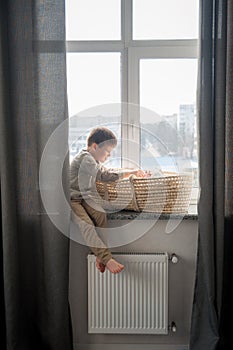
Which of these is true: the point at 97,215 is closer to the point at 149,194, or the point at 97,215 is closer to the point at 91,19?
the point at 149,194

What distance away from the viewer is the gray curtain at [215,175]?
220 cm

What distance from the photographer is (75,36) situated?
2.56 metres

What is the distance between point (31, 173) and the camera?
233 cm

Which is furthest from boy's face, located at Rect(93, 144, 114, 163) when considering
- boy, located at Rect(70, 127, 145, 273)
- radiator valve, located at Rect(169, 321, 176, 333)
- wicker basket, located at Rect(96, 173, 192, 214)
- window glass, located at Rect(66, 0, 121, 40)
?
radiator valve, located at Rect(169, 321, 176, 333)

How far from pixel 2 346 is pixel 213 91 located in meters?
1.71

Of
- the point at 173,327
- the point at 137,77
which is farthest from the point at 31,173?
the point at 173,327

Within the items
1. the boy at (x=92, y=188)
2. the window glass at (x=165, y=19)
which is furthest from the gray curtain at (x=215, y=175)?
the boy at (x=92, y=188)

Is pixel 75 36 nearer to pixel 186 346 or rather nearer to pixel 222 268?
pixel 222 268

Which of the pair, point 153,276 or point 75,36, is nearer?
point 153,276

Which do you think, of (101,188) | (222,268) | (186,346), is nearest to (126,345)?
(186,346)

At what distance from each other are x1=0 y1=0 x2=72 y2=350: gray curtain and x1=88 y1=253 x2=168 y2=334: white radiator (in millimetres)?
158

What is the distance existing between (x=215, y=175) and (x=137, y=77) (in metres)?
0.74

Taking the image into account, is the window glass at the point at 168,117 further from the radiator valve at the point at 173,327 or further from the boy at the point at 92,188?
the radiator valve at the point at 173,327

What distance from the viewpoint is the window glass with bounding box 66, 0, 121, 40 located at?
2553 millimetres
